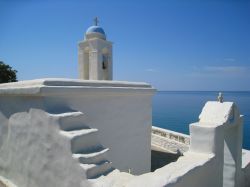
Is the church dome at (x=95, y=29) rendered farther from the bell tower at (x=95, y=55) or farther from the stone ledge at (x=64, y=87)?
the stone ledge at (x=64, y=87)

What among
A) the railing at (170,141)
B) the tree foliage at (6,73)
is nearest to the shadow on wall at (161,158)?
the railing at (170,141)

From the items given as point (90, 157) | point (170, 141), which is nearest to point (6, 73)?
point (170, 141)

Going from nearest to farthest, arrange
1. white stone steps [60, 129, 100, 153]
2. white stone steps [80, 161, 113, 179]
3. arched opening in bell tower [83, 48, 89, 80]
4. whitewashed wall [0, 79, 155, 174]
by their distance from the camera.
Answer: white stone steps [80, 161, 113, 179], white stone steps [60, 129, 100, 153], whitewashed wall [0, 79, 155, 174], arched opening in bell tower [83, 48, 89, 80]

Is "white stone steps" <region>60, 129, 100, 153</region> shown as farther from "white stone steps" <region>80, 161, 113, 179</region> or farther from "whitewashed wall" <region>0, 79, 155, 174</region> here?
"whitewashed wall" <region>0, 79, 155, 174</region>

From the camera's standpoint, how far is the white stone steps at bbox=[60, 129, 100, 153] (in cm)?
370

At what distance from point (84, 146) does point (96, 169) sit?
521 millimetres

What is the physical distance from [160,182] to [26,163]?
3418 millimetres

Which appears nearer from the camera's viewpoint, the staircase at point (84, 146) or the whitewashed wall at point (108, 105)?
the staircase at point (84, 146)

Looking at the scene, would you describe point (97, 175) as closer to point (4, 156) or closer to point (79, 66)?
point (4, 156)

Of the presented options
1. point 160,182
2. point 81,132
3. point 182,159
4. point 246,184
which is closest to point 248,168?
point 246,184

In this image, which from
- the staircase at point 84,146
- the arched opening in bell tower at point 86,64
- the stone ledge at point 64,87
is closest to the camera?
the staircase at point 84,146

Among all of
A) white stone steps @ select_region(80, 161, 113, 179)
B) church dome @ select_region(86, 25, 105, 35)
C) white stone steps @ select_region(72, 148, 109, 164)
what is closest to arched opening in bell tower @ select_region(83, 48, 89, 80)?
church dome @ select_region(86, 25, 105, 35)

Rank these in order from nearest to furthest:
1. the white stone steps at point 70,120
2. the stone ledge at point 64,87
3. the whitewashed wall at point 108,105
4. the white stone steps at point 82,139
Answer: the white stone steps at point 82,139, the white stone steps at point 70,120, the stone ledge at point 64,87, the whitewashed wall at point 108,105

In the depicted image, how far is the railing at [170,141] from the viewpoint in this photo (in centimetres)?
1072
